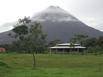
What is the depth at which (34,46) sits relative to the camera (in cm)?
4784

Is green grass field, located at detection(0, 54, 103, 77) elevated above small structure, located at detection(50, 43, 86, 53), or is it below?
below

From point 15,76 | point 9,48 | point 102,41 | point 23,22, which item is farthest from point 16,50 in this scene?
point 15,76

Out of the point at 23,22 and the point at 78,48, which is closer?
the point at 23,22

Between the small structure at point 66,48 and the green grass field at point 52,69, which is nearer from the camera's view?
the green grass field at point 52,69

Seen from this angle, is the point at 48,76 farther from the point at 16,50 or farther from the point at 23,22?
the point at 16,50

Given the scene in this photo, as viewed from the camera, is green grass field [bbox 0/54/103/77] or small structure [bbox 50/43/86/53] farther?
small structure [bbox 50/43/86/53]

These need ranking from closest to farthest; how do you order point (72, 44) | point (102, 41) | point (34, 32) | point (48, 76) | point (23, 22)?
point (48, 76) < point (34, 32) < point (23, 22) < point (72, 44) < point (102, 41)

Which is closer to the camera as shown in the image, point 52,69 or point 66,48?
point 52,69

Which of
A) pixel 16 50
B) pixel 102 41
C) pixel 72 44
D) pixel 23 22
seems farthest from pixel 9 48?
pixel 23 22

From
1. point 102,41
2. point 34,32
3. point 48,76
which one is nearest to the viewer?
point 48,76

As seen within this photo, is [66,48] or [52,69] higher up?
[66,48]

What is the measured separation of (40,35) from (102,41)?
248 feet

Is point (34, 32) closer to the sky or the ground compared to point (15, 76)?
closer to the sky

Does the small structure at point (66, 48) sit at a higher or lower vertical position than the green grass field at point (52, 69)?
higher
